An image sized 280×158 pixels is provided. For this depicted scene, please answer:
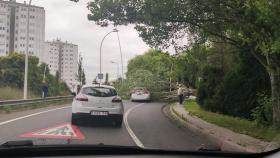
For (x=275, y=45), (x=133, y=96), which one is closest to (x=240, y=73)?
(x=275, y=45)

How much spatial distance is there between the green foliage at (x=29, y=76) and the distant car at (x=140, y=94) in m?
6.89

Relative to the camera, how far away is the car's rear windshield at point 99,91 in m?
16.2

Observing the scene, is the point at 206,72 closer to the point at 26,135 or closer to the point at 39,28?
the point at 39,28

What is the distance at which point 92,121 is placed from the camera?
56.4ft

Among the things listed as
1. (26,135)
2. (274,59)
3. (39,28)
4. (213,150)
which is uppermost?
(39,28)

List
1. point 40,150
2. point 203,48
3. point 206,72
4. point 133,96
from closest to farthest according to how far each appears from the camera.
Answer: point 40,150 < point 203,48 < point 206,72 < point 133,96

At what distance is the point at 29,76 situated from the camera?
163 feet

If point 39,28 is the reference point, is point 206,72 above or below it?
below

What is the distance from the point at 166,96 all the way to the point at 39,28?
61.2 feet

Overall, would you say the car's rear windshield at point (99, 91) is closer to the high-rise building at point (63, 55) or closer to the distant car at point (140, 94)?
the high-rise building at point (63, 55)

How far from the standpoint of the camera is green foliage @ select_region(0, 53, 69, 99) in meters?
47.3

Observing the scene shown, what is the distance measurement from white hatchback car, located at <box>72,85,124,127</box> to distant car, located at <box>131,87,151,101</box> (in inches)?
1025

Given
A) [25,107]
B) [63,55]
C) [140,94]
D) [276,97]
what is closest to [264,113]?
[276,97]

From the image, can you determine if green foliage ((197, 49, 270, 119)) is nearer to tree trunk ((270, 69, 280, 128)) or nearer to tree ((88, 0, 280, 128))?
tree ((88, 0, 280, 128))
